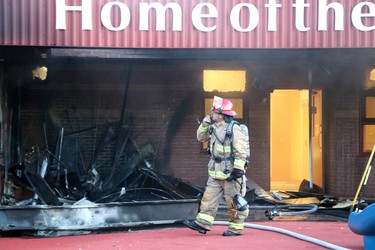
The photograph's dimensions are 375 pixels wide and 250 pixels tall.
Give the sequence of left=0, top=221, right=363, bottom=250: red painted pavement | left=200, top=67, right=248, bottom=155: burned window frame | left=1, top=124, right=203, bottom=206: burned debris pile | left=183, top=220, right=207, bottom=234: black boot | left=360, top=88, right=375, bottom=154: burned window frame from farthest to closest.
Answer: left=360, top=88, right=375, bottom=154: burned window frame → left=200, top=67, right=248, bottom=155: burned window frame → left=1, top=124, right=203, bottom=206: burned debris pile → left=183, top=220, right=207, bottom=234: black boot → left=0, top=221, right=363, bottom=250: red painted pavement

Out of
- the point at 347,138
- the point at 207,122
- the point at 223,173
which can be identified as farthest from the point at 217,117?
the point at 347,138

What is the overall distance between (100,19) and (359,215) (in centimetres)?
530

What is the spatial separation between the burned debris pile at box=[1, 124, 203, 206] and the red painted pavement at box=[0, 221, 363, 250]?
0.87 m

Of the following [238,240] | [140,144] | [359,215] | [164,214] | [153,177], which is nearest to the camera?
[359,215]

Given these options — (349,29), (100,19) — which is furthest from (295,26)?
(100,19)

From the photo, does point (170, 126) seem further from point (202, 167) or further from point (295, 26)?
point (295, 26)

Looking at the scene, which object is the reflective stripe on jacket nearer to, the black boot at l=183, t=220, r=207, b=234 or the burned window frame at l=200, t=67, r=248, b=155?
the black boot at l=183, t=220, r=207, b=234

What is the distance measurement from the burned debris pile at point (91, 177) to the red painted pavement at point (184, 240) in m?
0.87

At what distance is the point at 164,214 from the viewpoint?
28.0ft

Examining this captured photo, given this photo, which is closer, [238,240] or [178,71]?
[238,240]

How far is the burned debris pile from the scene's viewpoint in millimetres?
9383

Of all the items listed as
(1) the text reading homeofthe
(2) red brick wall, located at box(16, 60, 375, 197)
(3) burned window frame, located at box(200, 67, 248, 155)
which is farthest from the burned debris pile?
(1) the text reading homeofthe

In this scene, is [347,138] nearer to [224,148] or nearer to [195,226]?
[224,148]

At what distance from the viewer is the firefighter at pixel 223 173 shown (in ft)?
26.0
